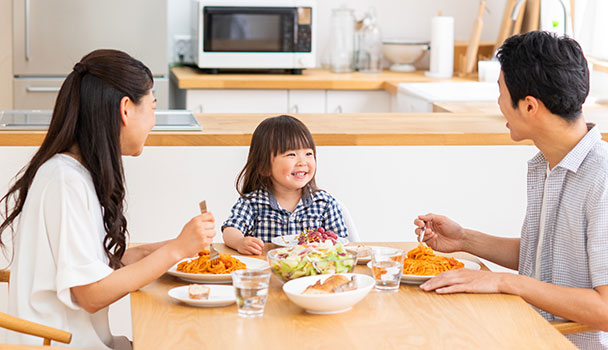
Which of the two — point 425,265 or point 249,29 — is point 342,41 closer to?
point 249,29

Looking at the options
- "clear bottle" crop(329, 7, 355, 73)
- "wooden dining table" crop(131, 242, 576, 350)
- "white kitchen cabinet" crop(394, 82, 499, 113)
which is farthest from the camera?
"clear bottle" crop(329, 7, 355, 73)

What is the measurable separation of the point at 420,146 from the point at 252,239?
1025 mm

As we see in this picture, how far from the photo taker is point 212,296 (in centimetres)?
153

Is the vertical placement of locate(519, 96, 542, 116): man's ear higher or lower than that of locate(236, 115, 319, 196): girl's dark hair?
higher

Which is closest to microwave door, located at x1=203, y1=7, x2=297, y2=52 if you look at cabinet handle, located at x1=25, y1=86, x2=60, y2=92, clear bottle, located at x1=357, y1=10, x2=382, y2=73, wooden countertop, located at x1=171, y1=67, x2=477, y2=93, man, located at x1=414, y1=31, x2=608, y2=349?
wooden countertop, located at x1=171, y1=67, x2=477, y2=93

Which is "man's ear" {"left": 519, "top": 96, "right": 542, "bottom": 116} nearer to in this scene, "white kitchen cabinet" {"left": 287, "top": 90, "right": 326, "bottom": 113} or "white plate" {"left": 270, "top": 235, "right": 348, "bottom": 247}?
"white plate" {"left": 270, "top": 235, "right": 348, "bottom": 247}

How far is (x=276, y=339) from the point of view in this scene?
51.8 inches

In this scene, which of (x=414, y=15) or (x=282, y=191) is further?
(x=414, y=15)

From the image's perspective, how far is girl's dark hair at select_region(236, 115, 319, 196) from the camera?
2189mm

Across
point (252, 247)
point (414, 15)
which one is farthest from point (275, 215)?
point (414, 15)

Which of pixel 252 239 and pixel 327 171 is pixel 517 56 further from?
pixel 327 171

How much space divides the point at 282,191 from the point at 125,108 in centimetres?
70

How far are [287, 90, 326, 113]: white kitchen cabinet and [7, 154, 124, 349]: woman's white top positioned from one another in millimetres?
3002

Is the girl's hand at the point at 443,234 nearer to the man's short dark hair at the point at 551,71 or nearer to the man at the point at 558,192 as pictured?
the man at the point at 558,192
